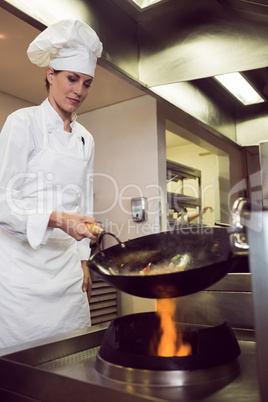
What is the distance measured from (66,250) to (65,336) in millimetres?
461

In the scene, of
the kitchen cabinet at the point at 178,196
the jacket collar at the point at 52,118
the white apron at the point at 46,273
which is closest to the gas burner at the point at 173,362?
the white apron at the point at 46,273

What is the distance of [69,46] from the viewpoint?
51.7 inches

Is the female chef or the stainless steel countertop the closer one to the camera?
the stainless steel countertop

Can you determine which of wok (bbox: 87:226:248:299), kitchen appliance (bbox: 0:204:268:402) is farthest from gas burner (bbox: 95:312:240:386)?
wok (bbox: 87:226:248:299)

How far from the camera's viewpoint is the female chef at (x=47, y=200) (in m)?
1.16

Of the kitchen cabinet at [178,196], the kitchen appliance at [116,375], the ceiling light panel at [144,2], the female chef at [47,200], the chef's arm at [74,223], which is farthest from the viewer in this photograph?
the kitchen cabinet at [178,196]

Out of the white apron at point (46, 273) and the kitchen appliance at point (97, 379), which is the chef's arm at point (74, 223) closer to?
the white apron at point (46, 273)

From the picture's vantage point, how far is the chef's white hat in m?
1.25

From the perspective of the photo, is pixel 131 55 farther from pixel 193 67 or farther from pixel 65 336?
pixel 65 336

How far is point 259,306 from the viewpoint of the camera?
509 mm

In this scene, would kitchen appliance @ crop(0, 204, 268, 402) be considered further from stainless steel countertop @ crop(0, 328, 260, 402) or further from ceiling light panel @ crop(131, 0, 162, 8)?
→ ceiling light panel @ crop(131, 0, 162, 8)

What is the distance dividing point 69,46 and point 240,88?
4.02ft

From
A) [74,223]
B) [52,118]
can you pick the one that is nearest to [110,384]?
[74,223]

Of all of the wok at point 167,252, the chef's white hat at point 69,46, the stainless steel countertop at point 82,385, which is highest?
the chef's white hat at point 69,46
